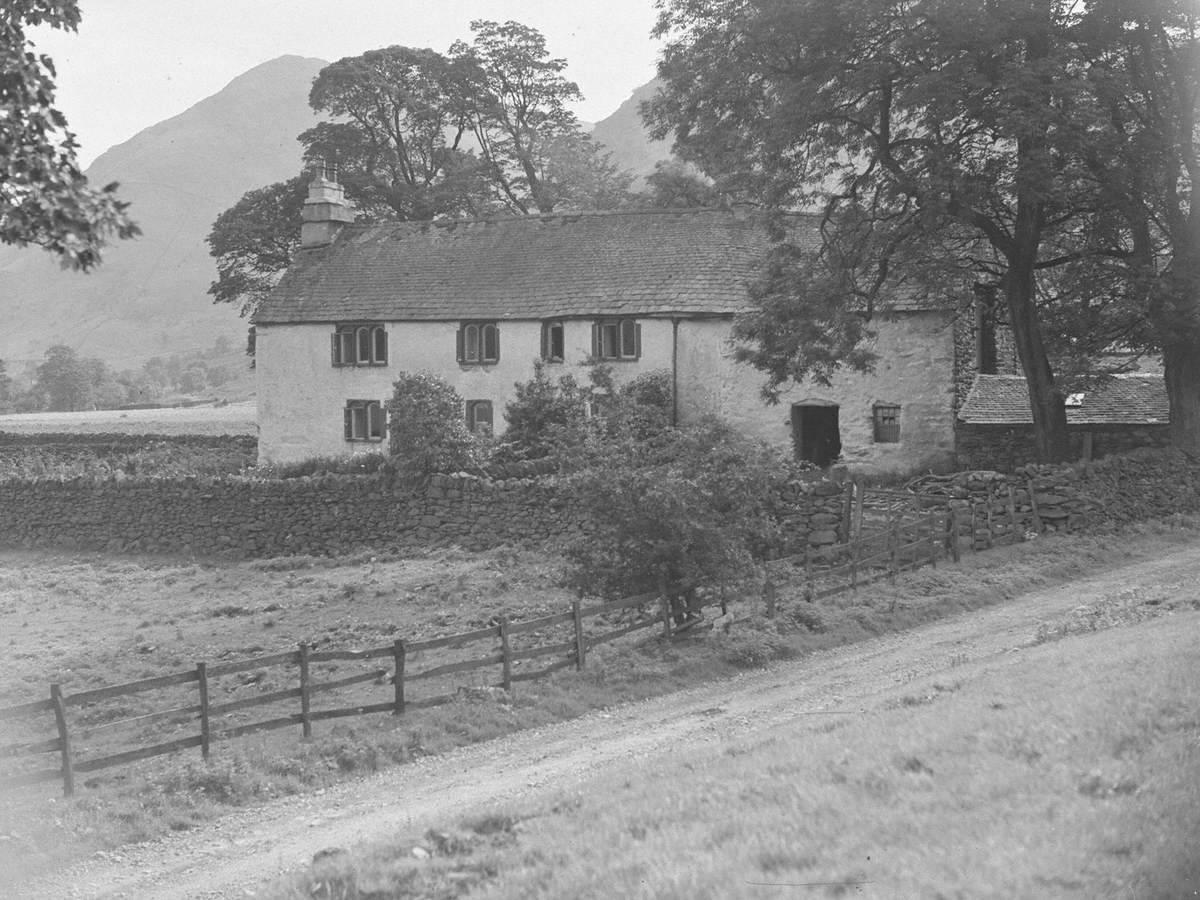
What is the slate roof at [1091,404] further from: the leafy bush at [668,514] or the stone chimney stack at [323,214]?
the stone chimney stack at [323,214]

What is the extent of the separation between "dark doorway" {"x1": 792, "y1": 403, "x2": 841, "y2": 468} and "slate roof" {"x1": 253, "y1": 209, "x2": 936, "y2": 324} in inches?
157

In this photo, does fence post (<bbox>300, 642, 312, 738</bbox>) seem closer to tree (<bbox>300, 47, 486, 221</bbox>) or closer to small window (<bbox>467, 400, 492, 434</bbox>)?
small window (<bbox>467, 400, 492, 434</bbox>)

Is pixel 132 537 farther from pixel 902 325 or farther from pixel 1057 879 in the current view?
pixel 1057 879

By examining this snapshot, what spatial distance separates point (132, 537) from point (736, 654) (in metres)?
23.9

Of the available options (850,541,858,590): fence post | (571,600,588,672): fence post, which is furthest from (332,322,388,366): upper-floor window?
(571,600,588,672): fence post

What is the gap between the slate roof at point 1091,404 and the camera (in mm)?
33938

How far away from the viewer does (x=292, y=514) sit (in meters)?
34.9

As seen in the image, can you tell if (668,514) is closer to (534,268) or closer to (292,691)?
(292,691)

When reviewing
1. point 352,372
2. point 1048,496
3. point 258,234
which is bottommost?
point 1048,496

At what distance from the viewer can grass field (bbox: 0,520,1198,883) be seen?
13461mm

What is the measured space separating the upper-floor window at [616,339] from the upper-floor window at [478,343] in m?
3.68

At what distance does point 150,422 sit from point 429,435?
45100 millimetres

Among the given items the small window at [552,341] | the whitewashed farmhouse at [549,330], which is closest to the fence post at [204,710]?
the whitewashed farmhouse at [549,330]

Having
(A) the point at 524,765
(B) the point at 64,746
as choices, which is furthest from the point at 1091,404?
(B) the point at 64,746
